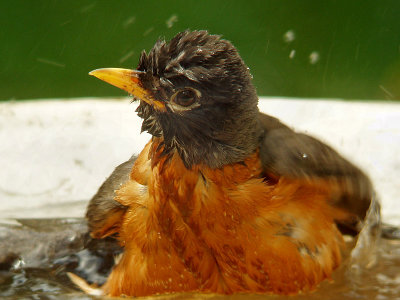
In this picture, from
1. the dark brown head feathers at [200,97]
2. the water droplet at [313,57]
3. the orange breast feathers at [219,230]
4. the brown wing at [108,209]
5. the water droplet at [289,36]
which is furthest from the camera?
the water droplet at [313,57]

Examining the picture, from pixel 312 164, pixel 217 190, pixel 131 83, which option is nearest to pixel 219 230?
pixel 217 190

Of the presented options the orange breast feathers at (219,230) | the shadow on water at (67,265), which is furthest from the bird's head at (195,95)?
the shadow on water at (67,265)

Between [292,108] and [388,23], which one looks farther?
[388,23]

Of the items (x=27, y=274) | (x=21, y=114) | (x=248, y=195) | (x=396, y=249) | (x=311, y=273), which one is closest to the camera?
(x=248, y=195)

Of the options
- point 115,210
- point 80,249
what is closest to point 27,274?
point 80,249

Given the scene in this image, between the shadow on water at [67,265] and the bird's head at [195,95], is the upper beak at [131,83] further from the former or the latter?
the shadow on water at [67,265]

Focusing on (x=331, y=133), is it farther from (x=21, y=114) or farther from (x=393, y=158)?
(x=21, y=114)

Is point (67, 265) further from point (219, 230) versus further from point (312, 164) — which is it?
point (312, 164)
